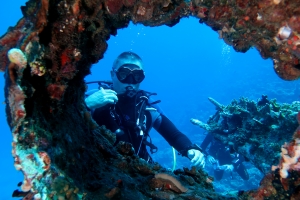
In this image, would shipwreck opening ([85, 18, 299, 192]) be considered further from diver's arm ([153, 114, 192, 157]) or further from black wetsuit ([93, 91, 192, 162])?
diver's arm ([153, 114, 192, 157])

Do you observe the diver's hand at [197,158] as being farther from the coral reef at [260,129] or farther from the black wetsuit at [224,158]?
the black wetsuit at [224,158]

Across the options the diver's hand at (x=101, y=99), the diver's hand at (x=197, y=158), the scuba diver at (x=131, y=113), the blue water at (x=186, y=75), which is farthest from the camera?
the blue water at (x=186, y=75)

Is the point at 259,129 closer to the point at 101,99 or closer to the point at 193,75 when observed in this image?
the point at 101,99

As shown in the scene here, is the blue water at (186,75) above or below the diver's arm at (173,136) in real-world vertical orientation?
above

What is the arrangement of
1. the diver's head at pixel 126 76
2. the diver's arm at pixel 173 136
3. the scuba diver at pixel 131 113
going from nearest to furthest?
1. the scuba diver at pixel 131 113
2. the diver's arm at pixel 173 136
3. the diver's head at pixel 126 76

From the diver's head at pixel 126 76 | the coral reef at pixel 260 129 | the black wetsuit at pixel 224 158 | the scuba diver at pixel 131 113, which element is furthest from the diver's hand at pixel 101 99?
the black wetsuit at pixel 224 158

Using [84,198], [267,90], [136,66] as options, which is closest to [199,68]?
[267,90]

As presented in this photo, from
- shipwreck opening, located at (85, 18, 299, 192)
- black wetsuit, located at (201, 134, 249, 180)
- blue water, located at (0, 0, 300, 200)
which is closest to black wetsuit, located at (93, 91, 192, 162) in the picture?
shipwreck opening, located at (85, 18, 299, 192)

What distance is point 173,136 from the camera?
19.2 ft

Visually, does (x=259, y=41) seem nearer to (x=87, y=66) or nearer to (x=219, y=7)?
(x=219, y=7)

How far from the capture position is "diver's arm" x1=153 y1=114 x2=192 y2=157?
17.8ft

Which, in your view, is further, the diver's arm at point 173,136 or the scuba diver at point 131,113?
the diver's arm at point 173,136

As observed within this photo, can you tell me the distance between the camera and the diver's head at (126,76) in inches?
221

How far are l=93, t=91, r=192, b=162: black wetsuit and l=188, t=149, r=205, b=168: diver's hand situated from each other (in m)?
0.54
